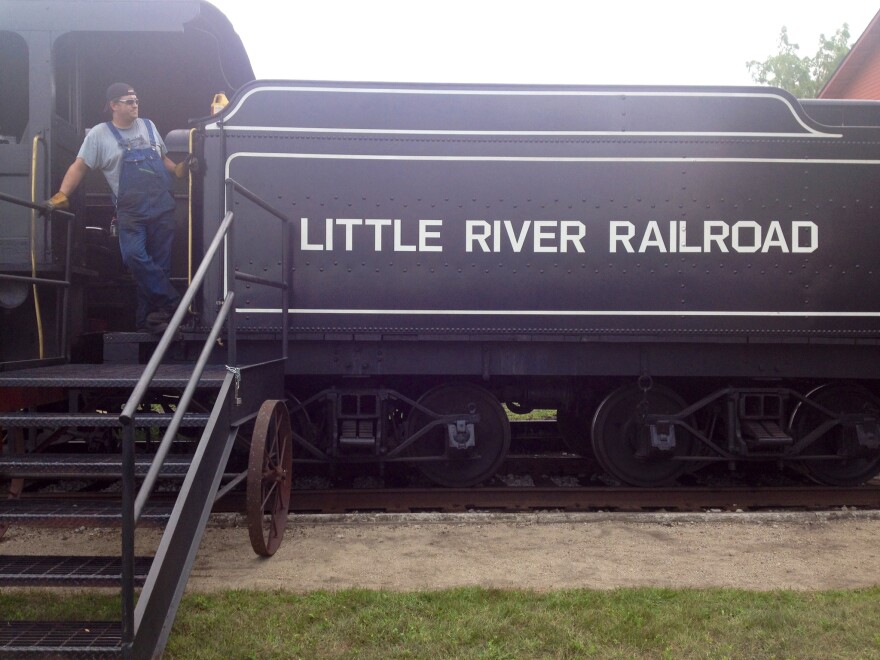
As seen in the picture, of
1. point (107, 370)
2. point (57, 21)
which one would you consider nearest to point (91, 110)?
point (57, 21)

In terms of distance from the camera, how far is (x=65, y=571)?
3.07m

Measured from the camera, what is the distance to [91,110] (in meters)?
5.48

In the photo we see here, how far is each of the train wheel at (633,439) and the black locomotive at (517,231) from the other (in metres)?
0.21

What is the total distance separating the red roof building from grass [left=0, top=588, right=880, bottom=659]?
66.7 feet

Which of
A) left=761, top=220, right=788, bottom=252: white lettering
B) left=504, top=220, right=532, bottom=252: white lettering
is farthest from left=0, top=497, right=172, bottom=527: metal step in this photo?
left=761, top=220, right=788, bottom=252: white lettering

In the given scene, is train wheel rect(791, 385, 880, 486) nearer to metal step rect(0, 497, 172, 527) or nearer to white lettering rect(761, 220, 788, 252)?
white lettering rect(761, 220, 788, 252)

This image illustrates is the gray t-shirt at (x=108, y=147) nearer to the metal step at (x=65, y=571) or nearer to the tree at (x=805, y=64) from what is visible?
the metal step at (x=65, y=571)

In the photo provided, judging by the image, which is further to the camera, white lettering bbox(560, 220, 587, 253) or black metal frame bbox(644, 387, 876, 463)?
black metal frame bbox(644, 387, 876, 463)

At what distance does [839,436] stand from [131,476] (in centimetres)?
528

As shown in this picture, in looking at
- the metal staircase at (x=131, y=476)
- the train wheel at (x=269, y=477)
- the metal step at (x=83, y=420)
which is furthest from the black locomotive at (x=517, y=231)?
the metal step at (x=83, y=420)

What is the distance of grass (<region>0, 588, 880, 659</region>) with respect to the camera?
9.72ft

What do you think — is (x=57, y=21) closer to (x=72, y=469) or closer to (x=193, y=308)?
(x=193, y=308)

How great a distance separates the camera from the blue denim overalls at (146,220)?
14.9 feet

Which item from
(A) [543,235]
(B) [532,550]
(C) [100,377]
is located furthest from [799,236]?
(C) [100,377]
